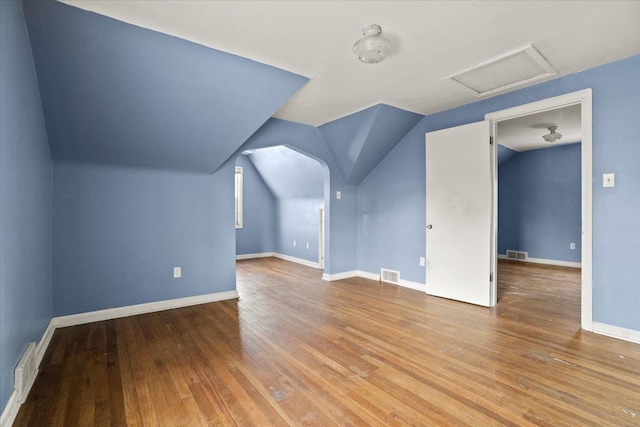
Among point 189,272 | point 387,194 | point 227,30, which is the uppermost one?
point 227,30

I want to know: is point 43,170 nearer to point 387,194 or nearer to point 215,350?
point 215,350

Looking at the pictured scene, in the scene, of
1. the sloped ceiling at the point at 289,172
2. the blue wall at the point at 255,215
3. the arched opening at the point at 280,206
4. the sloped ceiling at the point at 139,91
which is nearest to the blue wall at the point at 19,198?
the sloped ceiling at the point at 139,91

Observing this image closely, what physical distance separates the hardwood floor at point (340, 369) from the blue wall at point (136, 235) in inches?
12.9

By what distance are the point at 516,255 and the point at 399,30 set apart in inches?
244

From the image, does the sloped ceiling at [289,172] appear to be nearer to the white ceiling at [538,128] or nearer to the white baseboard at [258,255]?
the white baseboard at [258,255]

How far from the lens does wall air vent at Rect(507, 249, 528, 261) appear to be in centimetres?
642

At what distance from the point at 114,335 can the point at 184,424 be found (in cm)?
162

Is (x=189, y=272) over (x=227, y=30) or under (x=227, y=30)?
under

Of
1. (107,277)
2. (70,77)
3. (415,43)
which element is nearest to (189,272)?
(107,277)

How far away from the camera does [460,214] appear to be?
11.7 feet

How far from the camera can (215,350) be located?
237cm

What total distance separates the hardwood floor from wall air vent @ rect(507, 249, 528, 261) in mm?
3394

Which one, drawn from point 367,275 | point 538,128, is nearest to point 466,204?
point 367,275

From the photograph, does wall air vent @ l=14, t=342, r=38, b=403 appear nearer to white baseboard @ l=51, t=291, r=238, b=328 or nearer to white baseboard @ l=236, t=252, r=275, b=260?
white baseboard @ l=51, t=291, r=238, b=328
